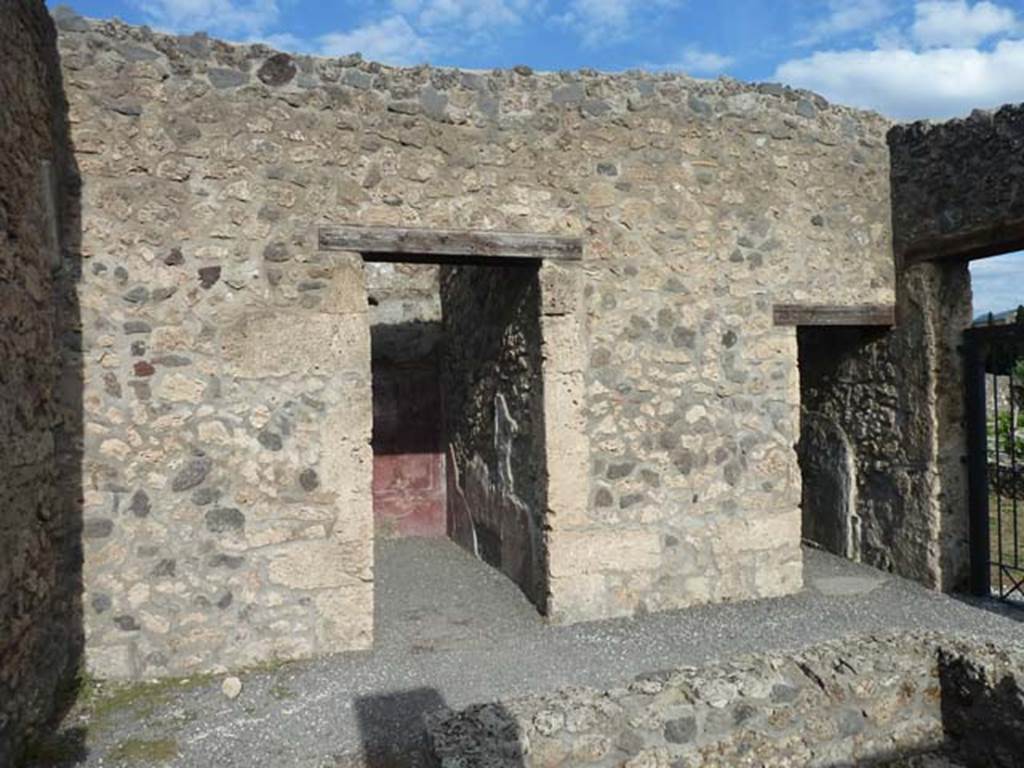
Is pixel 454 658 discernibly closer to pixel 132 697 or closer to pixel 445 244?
pixel 132 697

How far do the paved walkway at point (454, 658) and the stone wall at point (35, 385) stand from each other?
1.49 feet

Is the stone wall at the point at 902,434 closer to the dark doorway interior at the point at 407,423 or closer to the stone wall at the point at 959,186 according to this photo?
the stone wall at the point at 959,186

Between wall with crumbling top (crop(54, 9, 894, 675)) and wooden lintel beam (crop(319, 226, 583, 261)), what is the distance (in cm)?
8

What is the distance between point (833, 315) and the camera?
18.1 feet

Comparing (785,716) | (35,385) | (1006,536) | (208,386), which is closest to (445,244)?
(208,386)

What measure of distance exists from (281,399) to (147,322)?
2.66ft

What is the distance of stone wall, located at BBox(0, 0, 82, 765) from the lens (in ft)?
10.5

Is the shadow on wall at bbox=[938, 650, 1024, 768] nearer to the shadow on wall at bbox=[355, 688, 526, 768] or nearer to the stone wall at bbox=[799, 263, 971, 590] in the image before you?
the shadow on wall at bbox=[355, 688, 526, 768]

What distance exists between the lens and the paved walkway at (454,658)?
11.1 feet

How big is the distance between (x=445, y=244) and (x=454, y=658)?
239cm

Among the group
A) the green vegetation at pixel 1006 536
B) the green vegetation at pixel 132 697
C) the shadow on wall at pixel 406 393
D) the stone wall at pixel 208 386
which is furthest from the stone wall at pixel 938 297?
the green vegetation at pixel 132 697

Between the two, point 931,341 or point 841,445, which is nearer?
point 931,341

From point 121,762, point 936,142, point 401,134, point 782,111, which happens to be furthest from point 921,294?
point 121,762

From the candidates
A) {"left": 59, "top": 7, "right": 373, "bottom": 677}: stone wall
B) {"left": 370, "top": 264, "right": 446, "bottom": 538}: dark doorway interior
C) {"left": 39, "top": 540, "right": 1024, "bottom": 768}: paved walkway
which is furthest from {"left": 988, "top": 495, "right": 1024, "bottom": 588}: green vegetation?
{"left": 370, "top": 264, "right": 446, "bottom": 538}: dark doorway interior
